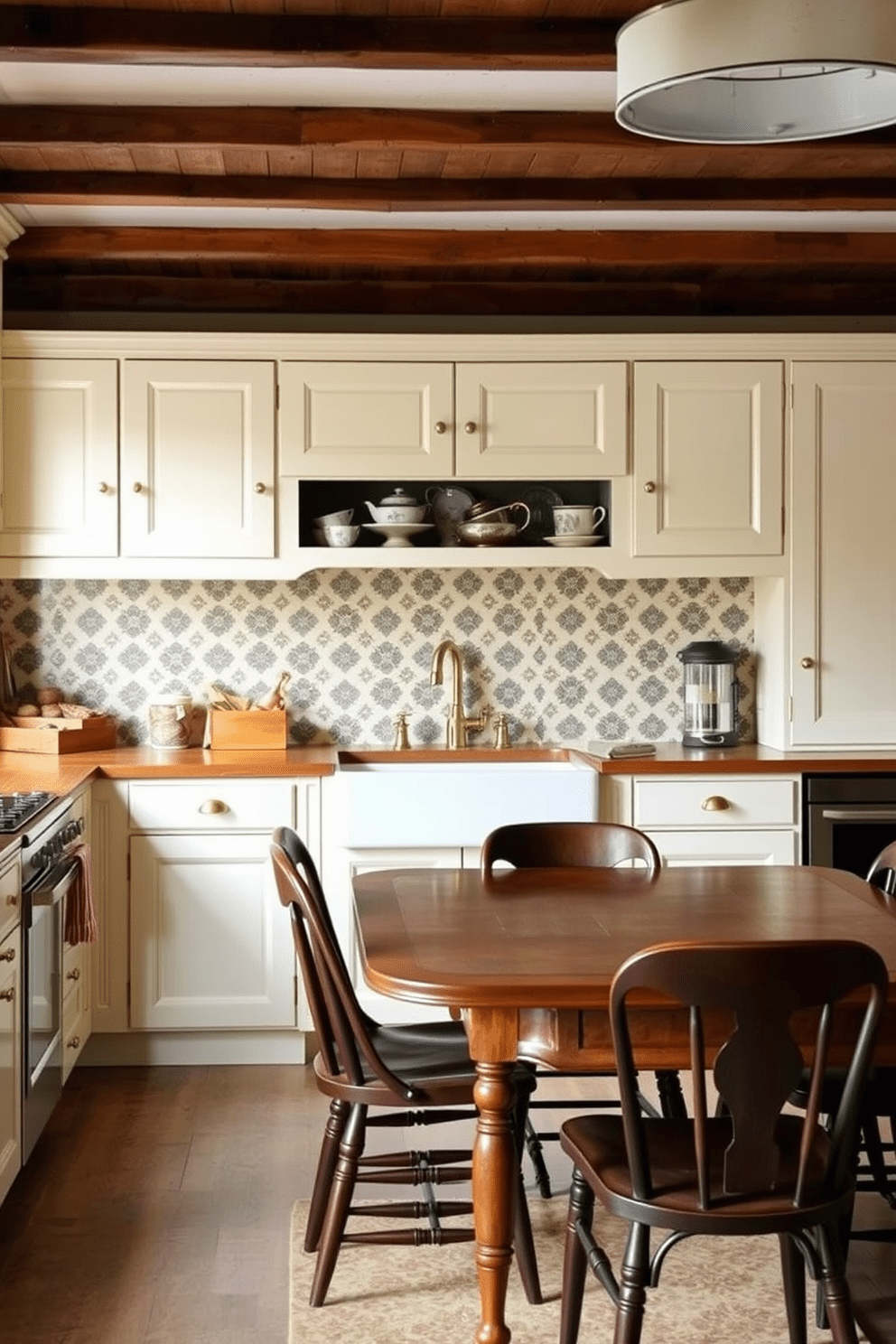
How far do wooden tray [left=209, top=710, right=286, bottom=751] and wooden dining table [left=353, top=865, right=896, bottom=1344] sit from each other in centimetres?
178

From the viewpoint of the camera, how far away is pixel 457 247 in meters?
4.78

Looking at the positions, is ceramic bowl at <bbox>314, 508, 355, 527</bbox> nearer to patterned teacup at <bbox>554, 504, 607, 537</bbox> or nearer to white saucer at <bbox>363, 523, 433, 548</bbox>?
white saucer at <bbox>363, 523, 433, 548</bbox>

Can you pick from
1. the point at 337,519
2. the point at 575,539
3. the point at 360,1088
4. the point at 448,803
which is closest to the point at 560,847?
the point at 360,1088

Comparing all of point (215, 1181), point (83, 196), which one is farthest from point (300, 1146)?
point (83, 196)

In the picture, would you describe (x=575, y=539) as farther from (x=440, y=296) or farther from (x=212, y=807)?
(x=212, y=807)

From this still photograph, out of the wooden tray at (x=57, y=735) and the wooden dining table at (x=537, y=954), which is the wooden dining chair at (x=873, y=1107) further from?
the wooden tray at (x=57, y=735)

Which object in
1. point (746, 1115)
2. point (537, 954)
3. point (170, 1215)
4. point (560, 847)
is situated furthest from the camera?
point (560, 847)

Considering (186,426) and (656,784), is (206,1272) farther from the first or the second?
A: (186,426)

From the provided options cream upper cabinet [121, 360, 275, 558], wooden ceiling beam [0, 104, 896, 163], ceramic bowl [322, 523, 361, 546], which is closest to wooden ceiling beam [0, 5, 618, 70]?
wooden ceiling beam [0, 104, 896, 163]

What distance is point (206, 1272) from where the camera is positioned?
3180mm

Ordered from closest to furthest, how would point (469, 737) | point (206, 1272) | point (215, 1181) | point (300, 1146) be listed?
point (206, 1272) < point (215, 1181) < point (300, 1146) < point (469, 737)

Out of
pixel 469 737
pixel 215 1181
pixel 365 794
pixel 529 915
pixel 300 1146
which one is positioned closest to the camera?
pixel 529 915

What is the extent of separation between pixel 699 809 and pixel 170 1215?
82.0 inches

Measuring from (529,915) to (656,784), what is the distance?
1889 mm
